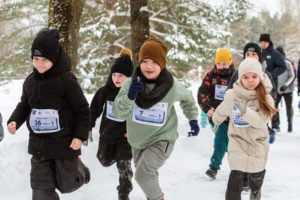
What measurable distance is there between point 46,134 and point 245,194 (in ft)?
9.23

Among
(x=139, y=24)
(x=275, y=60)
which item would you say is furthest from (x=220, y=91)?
(x=139, y=24)

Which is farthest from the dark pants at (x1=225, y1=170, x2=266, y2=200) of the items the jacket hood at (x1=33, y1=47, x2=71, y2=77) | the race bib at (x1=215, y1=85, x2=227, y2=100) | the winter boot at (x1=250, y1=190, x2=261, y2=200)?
the jacket hood at (x1=33, y1=47, x2=71, y2=77)

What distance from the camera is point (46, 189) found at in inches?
169

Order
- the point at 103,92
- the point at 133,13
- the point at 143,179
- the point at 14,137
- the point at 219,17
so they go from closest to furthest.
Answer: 1. the point at 143,179
2. the point at 103,92
3. the point at 14,137
4. the point at 133,13
5. the point at 219,17

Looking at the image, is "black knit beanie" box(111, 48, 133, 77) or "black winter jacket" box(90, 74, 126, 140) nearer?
"black winter jacket" box(90, 74, 126, 140)

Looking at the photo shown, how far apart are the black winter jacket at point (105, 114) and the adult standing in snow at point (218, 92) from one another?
1473 millimetres

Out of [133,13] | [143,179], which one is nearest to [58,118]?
[143,179]

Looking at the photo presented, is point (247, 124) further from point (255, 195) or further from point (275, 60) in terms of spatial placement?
point (275, 60)

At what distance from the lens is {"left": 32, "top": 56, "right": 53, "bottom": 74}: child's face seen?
4.21 meters

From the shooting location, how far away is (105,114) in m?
5.68

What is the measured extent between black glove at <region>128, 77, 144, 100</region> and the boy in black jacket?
115cm

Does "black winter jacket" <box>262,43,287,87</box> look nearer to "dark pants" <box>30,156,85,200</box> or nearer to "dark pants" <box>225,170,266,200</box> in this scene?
"dark pants" <box>225,170,266,200</box>

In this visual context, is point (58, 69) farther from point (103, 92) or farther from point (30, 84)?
point (103, 92)

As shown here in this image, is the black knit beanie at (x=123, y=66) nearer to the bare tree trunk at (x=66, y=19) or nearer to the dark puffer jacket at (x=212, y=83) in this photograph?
the dark puffer jacket at (x=212, y=83)
